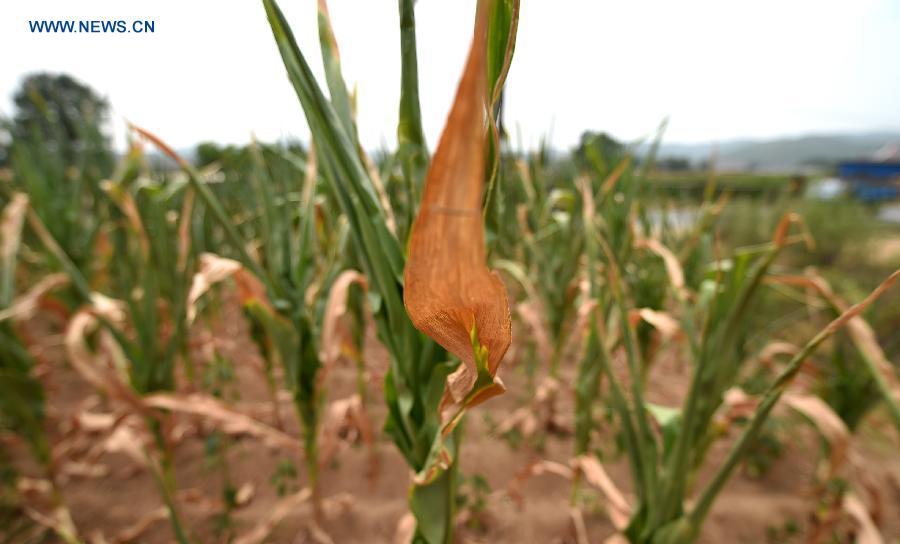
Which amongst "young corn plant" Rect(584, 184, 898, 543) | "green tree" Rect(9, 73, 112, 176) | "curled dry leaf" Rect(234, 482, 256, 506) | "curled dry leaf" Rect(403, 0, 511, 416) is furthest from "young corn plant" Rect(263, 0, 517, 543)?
"green tree" Rect(9, 73, 112, 176)

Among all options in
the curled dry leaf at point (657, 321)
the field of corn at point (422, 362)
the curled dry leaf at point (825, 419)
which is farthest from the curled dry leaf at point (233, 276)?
the curled dry leaf at point (825, 419)

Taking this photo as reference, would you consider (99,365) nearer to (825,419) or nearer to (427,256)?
(427,256)

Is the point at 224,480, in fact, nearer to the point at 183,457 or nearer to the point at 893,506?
the point at 183,457

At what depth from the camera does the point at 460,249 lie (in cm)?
16

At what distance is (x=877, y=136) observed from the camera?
33094 mm

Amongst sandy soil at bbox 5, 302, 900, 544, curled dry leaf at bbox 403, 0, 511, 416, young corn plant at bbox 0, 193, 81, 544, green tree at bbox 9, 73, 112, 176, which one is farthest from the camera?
green tree at bbox 9, 73, 112, 176

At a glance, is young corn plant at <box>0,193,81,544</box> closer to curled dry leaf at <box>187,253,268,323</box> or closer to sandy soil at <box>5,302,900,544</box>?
sandy soil at <box>5,302,900,544</box>

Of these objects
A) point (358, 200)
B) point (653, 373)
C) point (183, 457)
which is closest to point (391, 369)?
point (358, 200)

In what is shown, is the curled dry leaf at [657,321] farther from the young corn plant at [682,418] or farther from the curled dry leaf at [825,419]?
the curled dry leaf at [825,419]

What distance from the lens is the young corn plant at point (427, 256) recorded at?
0.48 ft

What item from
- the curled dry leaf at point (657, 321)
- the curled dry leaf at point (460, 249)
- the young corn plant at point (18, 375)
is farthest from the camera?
the young corn plant at point (18, 375)

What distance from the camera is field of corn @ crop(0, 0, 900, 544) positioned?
305mm

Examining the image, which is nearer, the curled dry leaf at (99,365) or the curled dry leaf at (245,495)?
the curled dry leaf at (99,365)

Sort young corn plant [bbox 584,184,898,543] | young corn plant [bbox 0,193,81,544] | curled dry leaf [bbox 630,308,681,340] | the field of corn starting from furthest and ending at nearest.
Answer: young corn plant [bbox 0,193,81,544] → curled dry leaf [bbox 630,308,681,340] → young corn plant [bbox 584,184,898,543] → the field of corn
